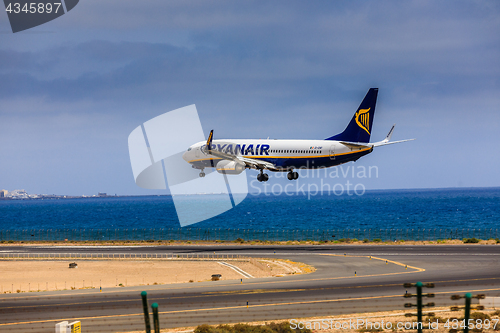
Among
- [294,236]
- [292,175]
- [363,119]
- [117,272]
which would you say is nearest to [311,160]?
[292,175]

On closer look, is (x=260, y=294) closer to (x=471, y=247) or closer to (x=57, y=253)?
(x=471, y=247)

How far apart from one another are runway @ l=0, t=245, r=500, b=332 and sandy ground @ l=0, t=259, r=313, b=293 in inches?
233

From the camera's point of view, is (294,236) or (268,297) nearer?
(268,297)

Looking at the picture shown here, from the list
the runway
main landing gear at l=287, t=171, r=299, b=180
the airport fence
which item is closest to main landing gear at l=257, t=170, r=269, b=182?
main landing gear at l=287, t=171, r=299, b=180

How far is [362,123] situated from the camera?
63500 mm

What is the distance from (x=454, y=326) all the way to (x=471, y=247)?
188ft

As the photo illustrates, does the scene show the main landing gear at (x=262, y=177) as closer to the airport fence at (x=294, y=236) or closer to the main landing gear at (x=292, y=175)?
the main landing gear at (x=292, y=175)

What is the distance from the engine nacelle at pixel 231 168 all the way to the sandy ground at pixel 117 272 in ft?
42.6

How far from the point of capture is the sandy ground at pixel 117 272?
2188 inches

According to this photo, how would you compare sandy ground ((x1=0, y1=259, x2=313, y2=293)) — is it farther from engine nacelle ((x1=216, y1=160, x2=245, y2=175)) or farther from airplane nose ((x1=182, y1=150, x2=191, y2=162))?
airplane nose ((x1=182, y1=150, x2=191, y2=162))

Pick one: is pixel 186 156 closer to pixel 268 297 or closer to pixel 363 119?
pixel 363 119

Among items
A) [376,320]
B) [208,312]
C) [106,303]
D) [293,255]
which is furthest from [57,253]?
[376,320]

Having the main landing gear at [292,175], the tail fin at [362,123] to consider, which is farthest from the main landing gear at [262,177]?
the tail fin at [362,123]

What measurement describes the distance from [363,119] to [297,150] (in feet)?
33.9
